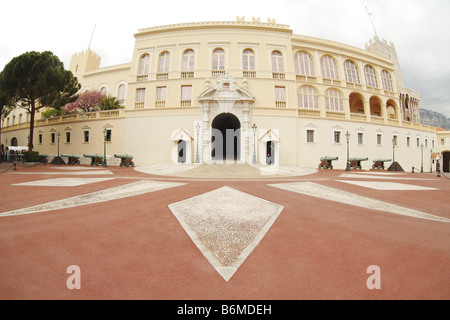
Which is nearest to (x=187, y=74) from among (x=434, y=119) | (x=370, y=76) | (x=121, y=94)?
(x=121, y=94)

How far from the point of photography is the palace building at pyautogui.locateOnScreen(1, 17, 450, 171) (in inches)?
839

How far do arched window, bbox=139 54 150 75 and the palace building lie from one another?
144mm

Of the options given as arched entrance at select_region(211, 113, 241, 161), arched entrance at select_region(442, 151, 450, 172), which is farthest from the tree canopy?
arched entrance at select_region(442, 151, 450, 172)

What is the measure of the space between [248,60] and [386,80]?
21.6 meters

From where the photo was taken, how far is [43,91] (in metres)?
21.3

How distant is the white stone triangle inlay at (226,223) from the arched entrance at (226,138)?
50.2ft

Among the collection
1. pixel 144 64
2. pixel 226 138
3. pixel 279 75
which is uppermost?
pixel 144 64

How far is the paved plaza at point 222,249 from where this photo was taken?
2.39 metres

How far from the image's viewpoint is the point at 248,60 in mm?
22469

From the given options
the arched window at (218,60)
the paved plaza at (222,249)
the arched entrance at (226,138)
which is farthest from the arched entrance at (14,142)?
the paved plaza at (222,249)

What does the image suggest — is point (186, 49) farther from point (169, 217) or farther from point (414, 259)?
point (414, 259)

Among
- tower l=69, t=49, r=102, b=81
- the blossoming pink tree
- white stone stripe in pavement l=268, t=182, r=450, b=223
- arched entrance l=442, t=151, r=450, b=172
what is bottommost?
white stone stripe in pavement l=268, t=182, r=450, b=223

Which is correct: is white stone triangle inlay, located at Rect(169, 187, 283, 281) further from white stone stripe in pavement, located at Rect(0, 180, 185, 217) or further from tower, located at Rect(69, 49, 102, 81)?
tower, located at Rect(69, 49, 102, 81)

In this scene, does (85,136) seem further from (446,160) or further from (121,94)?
Answer: (446,160)
